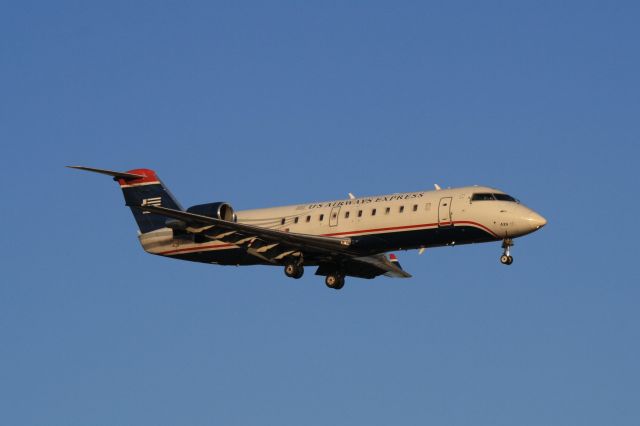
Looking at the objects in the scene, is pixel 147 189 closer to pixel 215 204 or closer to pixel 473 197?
pixel 215 204

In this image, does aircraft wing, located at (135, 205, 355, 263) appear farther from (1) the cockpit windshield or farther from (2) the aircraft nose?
(2) the aircraft nose

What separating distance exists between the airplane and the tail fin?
0.13 feet

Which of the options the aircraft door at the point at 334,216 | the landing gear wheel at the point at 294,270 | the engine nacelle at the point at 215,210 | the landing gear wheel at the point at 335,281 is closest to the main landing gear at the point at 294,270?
the landing gear wheel at the point at 294,270

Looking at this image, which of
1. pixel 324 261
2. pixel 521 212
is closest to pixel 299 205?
pixel 324 261

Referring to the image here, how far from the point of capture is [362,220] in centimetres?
4188

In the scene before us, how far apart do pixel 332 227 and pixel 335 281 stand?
2447 mm

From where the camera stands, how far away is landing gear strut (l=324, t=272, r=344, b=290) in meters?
44.2

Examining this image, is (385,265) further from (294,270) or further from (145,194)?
(145,194)

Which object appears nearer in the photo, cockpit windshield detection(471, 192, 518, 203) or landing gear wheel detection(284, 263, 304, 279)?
cockpit windshield detection(471, 192, 518, 203)

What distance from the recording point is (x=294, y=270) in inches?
1692

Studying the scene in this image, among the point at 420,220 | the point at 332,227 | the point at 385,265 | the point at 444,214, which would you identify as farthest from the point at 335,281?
the point at 444,214

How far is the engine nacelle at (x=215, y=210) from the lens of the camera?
43.7 m

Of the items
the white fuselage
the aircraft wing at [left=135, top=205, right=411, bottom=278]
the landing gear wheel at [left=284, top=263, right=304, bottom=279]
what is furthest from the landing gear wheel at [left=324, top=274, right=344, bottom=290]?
the white fuselage

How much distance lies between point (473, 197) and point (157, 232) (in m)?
12.6
